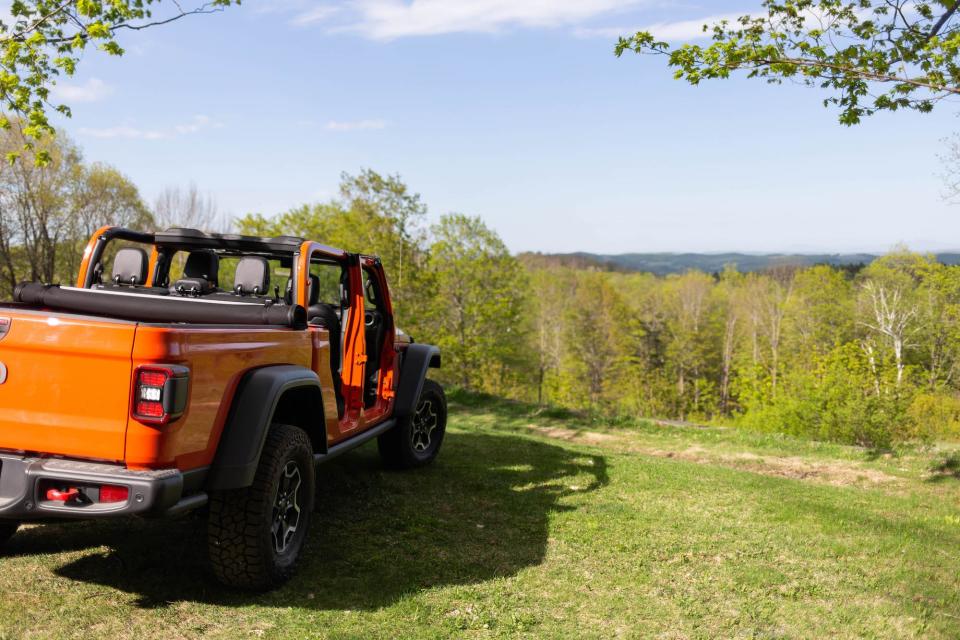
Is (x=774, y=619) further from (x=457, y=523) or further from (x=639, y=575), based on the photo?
(x=457, y=523)

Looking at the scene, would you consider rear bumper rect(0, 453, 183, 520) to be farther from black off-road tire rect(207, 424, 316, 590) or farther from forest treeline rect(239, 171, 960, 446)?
forest treeline rect(239, 171, 960, 446)

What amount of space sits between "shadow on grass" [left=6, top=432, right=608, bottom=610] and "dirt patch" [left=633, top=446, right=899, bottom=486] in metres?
3.31

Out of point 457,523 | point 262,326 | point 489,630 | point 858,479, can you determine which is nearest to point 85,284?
point 262,326

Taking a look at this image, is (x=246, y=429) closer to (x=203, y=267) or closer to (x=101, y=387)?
(x=101, y=387)

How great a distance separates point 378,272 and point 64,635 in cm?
384

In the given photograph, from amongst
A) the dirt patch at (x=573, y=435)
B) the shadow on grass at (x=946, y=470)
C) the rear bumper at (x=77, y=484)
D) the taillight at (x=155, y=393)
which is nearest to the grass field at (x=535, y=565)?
the rear bumper at (x=77, y=484)

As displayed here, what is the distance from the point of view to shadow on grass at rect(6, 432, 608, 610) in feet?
13.2

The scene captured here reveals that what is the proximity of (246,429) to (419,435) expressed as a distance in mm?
3778

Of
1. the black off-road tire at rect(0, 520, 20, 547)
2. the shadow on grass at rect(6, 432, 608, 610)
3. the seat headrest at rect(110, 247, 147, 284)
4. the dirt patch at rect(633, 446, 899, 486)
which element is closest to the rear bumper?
the shadow on grass at rect(6, 432, 608, 610)

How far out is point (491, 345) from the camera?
32.0m

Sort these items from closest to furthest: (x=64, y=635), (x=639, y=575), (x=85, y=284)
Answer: (x=64, y=635)
(x=639, y=575)
(x=85, y=284)

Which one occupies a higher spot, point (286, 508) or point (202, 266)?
point (202, 266)

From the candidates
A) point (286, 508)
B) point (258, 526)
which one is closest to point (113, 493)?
point (258, 526)

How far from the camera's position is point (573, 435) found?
39.1ft
